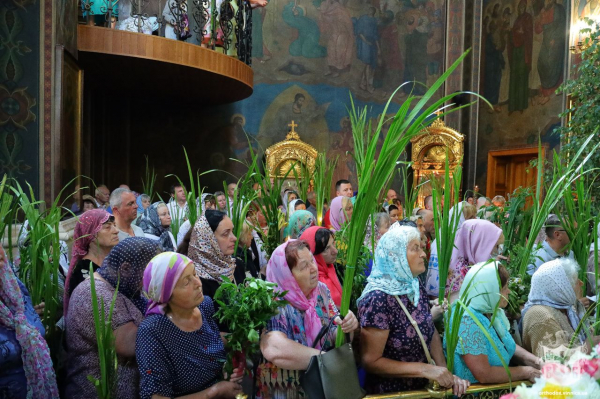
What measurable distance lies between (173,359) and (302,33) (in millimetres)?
11212

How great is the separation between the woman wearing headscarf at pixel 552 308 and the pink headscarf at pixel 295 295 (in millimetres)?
1006

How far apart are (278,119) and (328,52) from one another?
2016 mm

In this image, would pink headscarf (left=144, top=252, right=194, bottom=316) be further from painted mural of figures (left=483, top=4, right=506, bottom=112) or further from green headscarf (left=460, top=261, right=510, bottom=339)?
painted mural of figures (left=483, top=4, right=506, bottom=112)

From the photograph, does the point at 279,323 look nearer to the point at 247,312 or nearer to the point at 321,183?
the point at 247,312

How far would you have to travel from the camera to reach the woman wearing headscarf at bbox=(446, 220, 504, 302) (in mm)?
3166

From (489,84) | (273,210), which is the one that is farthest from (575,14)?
(273,210)

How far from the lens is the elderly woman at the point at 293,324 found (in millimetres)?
1965

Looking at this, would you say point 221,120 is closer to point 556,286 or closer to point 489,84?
point 489,84

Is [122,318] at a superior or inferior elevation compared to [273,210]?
inferior

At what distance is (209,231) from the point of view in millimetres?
2725

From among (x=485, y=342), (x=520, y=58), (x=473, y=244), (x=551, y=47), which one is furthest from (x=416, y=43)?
(x=485, y=342)

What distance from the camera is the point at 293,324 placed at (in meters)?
2.10

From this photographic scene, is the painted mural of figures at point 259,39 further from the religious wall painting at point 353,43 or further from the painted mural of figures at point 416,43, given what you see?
the painted mural of figures at point 416,43

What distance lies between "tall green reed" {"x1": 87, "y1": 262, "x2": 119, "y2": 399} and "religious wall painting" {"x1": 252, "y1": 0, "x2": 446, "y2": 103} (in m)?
10.6
